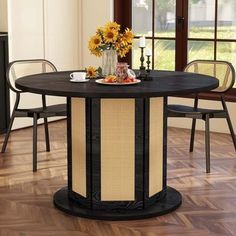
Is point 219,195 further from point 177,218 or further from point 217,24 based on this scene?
point 217,24

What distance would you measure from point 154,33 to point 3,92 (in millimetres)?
1735

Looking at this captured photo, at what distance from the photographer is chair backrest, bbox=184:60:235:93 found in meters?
4.80

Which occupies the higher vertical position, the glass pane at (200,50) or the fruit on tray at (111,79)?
the glass pane at (200,50)

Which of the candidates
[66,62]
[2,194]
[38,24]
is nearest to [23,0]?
[38,24]

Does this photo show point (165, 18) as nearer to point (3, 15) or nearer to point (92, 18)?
point (92, 18)

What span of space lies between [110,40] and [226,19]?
2.40 meters

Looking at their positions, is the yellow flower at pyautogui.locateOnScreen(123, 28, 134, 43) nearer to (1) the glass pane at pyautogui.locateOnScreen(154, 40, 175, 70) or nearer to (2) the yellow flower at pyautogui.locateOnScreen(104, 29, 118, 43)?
(2) the yellow flower at pyautogui.locateOnScreen(104, 29, 118, 43)

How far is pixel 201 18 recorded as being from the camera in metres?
6.11

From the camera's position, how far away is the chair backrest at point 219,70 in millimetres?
4801

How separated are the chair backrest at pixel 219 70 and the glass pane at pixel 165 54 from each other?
1.29 m

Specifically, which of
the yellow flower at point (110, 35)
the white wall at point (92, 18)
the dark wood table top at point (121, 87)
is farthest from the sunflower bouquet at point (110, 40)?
the white wall at point (92, 18)

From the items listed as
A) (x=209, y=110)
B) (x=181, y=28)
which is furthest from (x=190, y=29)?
(x=209, y=110)

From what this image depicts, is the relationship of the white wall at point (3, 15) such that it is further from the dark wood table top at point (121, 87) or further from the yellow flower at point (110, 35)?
the yellow flower at point (110, 35)

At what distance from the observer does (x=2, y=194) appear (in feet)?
13.1
